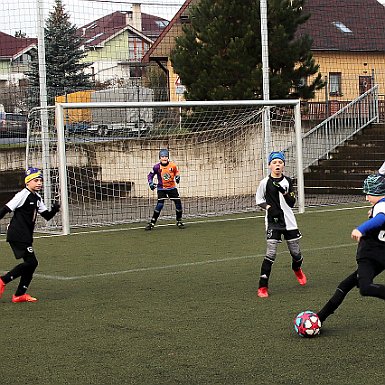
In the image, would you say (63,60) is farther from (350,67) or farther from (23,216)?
(23,216)

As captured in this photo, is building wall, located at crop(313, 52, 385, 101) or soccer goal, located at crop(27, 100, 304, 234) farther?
building wall, located at crop(313, 52, 385, 101)

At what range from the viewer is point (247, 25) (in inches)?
882

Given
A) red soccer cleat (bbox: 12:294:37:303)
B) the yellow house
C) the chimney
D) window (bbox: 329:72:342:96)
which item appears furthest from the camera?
window (bbox: 329:72:342:96)

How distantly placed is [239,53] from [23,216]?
13835 mm

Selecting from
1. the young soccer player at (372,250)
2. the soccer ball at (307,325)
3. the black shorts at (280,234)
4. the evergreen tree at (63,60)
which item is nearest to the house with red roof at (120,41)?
the evergreen tree at (63,60)

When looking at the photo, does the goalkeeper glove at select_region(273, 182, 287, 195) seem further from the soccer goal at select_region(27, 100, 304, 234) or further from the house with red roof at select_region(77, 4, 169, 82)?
the house with red roof at select_region(77, 4, 169, 82)

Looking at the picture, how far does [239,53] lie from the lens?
22297mm

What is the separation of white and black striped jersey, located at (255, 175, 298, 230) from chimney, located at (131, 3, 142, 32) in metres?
11.2

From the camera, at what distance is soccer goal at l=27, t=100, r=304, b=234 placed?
17859mm

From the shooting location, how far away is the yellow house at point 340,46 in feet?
86.2

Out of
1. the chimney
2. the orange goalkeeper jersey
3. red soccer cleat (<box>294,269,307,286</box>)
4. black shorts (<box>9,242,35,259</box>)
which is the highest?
the chimney

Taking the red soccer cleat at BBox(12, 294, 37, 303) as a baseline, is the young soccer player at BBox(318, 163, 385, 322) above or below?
above

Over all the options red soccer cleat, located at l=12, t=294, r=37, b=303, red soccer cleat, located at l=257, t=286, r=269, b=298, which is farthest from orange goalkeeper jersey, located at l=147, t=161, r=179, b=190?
red soccer cleat, located at l=257, t=286, r=269, b=298

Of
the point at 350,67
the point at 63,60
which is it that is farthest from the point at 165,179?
the point at 350,67
